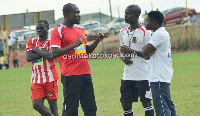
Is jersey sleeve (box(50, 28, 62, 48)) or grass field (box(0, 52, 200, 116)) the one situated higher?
jersey sleeve (box(50, 28, 62, 48))

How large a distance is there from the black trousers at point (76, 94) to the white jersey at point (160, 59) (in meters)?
1.03

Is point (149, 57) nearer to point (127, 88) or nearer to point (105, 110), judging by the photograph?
point (127, 88)

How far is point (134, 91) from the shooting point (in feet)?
24.5

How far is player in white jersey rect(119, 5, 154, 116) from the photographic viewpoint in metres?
7.36

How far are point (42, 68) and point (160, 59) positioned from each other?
2.51m

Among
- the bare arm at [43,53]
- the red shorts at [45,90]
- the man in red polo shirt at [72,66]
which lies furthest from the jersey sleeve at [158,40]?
the red shorts at [45,90]

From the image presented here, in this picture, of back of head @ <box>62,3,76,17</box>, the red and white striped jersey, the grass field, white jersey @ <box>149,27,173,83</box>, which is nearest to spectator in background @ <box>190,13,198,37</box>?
the grass field

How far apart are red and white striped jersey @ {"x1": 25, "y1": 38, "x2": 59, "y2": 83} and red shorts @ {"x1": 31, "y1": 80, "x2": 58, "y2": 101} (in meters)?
0.08

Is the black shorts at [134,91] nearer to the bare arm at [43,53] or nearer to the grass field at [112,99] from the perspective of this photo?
the bare arm at [43,53]

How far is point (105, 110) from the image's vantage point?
9820 millimetres

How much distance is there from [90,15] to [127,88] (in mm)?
30757

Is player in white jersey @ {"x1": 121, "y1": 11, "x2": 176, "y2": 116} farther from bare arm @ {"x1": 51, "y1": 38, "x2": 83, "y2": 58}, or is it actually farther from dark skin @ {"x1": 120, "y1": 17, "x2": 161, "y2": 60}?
bare arm @ {"x1": 51, "y1": 38, "x2": 83, "y2": 58}

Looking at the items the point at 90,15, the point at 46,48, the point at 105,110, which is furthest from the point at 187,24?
the point at 46,48

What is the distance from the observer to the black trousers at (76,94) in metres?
6.53
